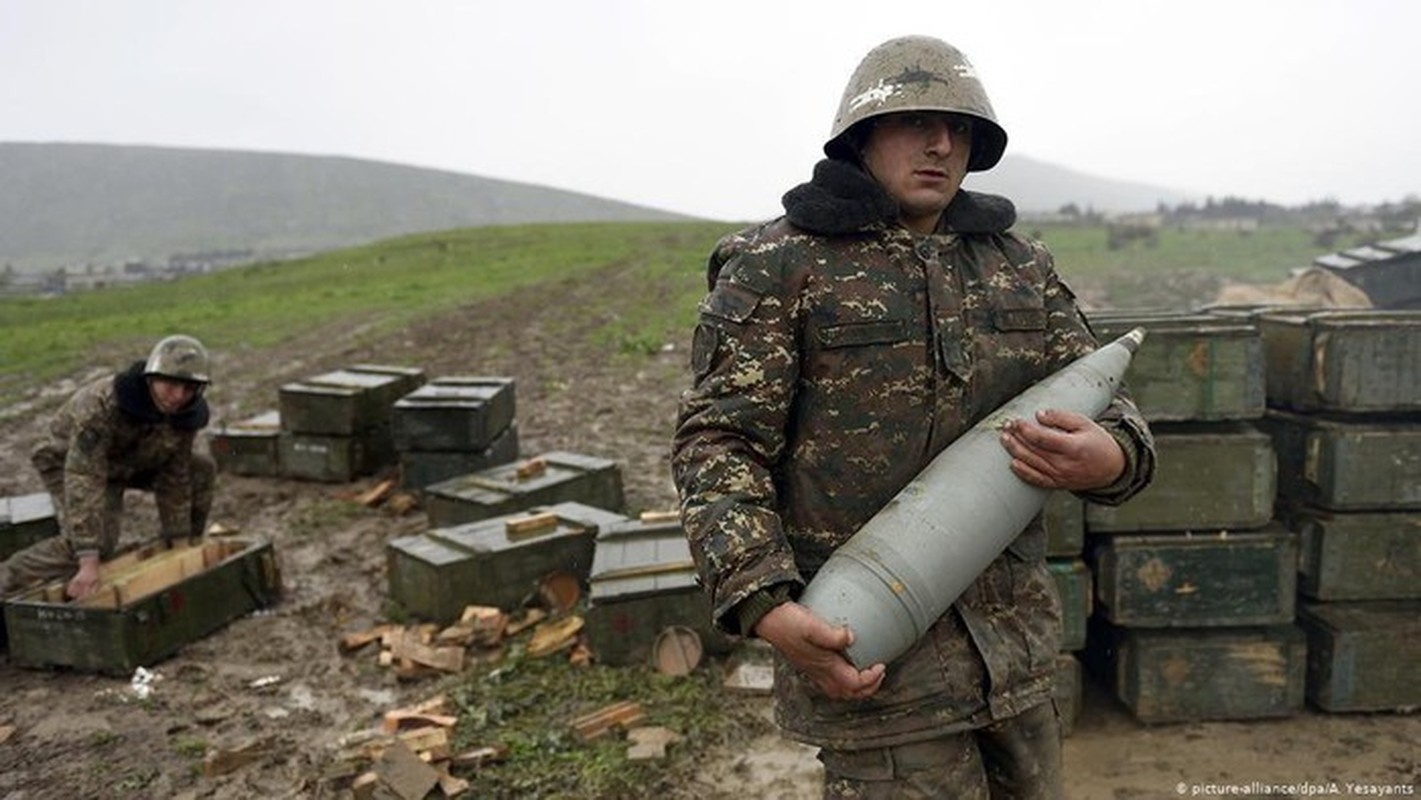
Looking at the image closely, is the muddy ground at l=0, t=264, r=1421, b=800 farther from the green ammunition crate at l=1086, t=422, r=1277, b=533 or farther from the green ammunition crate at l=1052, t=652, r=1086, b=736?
the green ammunition crate at l=1086, t=422, r=1277, b=533

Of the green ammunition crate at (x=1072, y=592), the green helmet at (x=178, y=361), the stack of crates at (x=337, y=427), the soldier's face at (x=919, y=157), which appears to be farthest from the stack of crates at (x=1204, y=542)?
the stack of crates at (x=337, y=427)

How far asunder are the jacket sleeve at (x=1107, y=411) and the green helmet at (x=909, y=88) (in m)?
0.45

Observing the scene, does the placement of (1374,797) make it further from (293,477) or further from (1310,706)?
(293,477)

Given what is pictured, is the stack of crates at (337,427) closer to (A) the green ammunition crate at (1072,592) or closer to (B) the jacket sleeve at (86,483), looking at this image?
(B) the jacket sleeve at (86,483)

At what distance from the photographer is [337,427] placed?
892cm

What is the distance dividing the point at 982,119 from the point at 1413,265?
11884mm

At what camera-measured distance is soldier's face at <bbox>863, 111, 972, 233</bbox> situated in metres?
2.54

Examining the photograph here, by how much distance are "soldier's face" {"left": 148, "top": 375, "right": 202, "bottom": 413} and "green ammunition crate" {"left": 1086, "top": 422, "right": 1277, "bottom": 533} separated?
4.85 meters

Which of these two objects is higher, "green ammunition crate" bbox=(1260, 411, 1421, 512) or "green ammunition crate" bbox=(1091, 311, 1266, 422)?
"green ammunition crate" bbox=(1091, 311, 1266, 422)

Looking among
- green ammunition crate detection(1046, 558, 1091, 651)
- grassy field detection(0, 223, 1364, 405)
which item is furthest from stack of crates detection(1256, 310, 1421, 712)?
grassy field detection(0, 223, 1364, 405)

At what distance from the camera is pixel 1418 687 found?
4652 millimetres

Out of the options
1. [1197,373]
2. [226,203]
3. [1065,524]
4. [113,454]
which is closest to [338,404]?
[113,454]

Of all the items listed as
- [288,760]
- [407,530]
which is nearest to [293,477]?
[407,530]

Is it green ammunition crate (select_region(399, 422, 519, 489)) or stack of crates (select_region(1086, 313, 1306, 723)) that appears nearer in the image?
stack of crates (select_region(1086, 313, 1306, 723))
